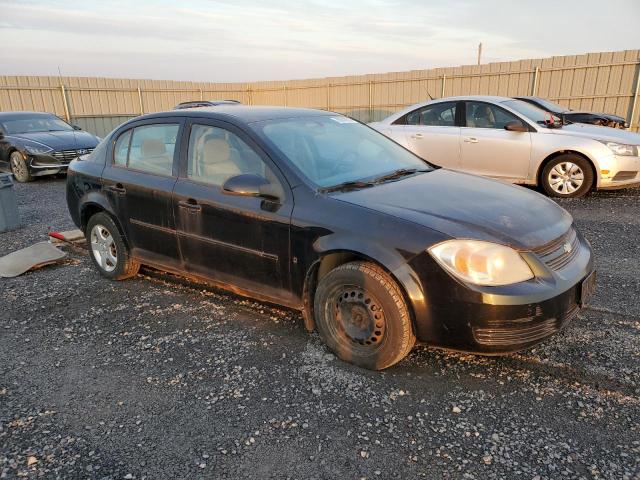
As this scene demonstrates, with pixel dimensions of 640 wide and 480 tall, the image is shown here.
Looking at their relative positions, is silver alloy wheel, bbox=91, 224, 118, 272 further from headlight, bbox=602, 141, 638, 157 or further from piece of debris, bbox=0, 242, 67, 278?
headlight, bbox=602, 141, 638, 157

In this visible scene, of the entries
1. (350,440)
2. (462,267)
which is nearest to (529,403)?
(462,267)

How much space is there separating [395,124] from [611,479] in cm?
749

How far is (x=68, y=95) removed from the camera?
1802 cm

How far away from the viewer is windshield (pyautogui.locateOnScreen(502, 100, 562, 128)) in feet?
25.5

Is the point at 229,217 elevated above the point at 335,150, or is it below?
below

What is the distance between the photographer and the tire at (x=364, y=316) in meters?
2.84

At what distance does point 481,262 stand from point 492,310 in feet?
0.88

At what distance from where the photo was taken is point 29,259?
5195 mm

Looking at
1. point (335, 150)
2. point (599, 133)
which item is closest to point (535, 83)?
point (599, 133)

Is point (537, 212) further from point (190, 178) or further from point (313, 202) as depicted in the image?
point (190, 178)

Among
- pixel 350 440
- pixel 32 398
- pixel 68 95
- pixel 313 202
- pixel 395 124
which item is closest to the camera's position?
pixel 350 440

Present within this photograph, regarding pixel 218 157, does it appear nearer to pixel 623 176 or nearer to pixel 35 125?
pixel 623 176

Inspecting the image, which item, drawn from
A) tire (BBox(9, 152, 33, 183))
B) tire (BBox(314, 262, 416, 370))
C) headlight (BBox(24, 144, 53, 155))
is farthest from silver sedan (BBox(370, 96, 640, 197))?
tire (BBox(9, 152, 33, 183))

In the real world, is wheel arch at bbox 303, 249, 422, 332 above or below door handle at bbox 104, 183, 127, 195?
below
